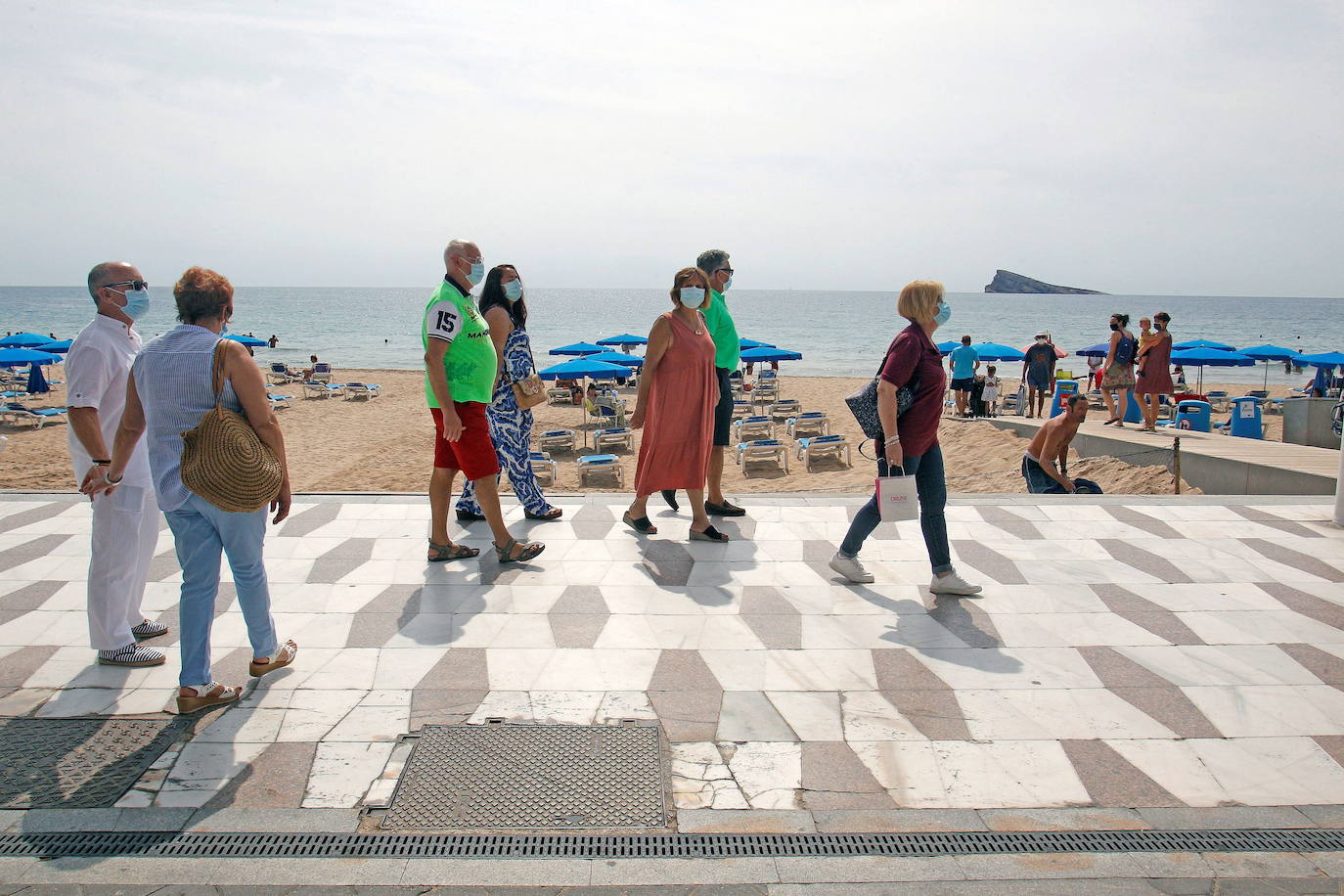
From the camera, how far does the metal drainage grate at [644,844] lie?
242cm

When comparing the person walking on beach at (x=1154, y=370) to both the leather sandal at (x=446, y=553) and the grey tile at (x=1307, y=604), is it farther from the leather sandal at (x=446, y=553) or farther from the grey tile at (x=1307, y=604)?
the leather sandal at (x=446, y=553)

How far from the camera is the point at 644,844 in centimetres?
247

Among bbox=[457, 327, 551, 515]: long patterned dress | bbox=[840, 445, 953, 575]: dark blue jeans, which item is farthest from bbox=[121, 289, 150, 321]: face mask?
bbox=[840, 445, 953, 575]: dark blue jeans

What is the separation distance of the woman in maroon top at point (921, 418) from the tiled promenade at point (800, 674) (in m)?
0.28

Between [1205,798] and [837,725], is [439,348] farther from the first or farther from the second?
[1205,798]

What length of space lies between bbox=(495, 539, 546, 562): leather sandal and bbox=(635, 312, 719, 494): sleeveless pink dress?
2.66 ft

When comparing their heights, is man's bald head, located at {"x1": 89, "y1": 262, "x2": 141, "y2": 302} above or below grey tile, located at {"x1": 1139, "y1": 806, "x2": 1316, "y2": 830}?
above

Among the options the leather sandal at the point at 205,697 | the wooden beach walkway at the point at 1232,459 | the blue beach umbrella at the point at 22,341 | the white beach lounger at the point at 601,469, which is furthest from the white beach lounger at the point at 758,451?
the blue beach umbrella at the point at 22,341

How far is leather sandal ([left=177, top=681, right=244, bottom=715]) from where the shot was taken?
310 centimetres

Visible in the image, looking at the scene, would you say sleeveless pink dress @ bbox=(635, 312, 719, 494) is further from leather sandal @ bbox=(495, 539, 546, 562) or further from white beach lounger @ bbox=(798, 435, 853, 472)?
white beach lounger @ bbox=(798, 435, 853, 472)

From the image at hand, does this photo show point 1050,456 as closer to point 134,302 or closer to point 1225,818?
point 1225,818

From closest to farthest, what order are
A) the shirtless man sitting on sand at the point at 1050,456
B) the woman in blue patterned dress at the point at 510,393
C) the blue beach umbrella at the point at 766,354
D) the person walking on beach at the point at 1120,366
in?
the woman in blue patterned dress at the point at 510,393 → the shirtless man sitting on sand at the point at 1050,456 → the person walking on beach at the point at 1120,366 → the blue beach umbrella at the point at 766,354

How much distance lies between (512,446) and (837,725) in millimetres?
3192

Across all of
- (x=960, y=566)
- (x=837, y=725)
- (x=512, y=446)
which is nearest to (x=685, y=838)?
(x=837, y=725)
